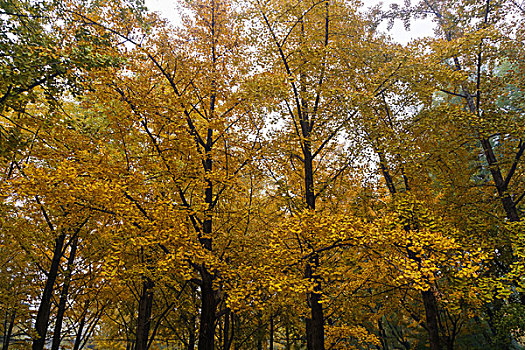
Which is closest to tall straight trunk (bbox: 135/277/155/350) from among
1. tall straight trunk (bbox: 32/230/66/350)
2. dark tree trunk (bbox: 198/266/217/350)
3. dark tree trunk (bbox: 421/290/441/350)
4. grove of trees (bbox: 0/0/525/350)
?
grove of trees (bbox: 0/0/525/350)

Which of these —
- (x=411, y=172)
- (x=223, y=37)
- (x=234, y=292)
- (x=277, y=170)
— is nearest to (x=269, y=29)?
(x=223, y=37)

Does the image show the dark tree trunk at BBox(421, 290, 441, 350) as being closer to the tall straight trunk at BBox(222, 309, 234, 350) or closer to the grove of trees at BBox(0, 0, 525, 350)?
the grove of trees at BBox(0, 0, 525, 350)

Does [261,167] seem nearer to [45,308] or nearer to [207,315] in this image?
[207,315]

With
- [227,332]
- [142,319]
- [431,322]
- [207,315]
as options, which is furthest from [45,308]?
[431,322]

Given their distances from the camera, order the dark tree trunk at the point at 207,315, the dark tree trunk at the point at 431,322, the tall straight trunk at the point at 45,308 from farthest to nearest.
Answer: the dark tree trunk at the point at 431,322
the tall straight trunk at the point at 45,308
the dark tree trunk at the point at 207,315

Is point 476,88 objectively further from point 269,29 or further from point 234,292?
point 234,292

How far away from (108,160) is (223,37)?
17.1 ft

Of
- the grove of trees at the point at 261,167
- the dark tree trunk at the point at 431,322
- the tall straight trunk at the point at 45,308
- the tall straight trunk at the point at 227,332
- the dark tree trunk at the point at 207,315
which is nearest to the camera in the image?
the grove of trees at the point at 261,167

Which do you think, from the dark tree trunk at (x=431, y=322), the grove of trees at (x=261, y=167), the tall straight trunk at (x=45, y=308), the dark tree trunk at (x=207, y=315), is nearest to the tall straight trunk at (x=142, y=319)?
the grove of trees at (x=261, y=167)

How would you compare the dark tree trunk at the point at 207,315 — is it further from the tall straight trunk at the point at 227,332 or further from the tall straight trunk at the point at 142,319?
the tall straight trunk at the point at 227,332

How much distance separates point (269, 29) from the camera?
8.84 metres

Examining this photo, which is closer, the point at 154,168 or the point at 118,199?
the point at 118,199

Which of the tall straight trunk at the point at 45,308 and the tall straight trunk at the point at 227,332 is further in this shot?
the tall straight trunk at the point at 227,332

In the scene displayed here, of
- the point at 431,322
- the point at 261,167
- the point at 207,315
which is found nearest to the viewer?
the point at 207,315
